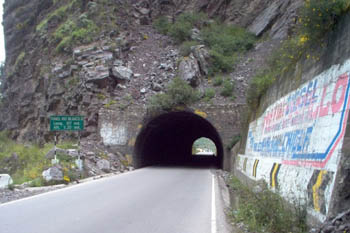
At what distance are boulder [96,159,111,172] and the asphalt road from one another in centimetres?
694

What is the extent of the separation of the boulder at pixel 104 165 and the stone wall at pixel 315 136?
9903 millimetres

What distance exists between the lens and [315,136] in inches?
249

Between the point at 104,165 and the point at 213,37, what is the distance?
16.9 m

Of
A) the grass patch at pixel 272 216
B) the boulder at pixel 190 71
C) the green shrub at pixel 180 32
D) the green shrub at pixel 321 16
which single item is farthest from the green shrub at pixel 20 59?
the grass patch at pixel 272 216

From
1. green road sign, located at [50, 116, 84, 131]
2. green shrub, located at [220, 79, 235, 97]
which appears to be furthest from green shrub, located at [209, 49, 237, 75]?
green road sign, located at [50, 116, 84, 131]

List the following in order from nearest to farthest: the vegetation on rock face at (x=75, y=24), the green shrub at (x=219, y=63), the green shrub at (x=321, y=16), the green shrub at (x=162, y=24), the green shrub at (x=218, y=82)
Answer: the green shrub at (x=321, y=16) → the green shrub at (x=218, y=82) → the green shrub at (x=219, y=63) → the vegetation on rock face at (x=75, y=24) → the green shrub at (x=162, y=24)

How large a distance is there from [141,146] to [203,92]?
234 inches

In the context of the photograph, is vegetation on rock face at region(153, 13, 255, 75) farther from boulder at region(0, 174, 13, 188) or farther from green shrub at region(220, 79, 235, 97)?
boulder at region(0, 174, 13, 188)

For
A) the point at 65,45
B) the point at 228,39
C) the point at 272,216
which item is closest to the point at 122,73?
the point at 65,45

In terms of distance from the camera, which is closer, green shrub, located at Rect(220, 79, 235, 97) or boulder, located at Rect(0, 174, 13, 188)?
boulder, located at Rect(0, 174, 13, 188)

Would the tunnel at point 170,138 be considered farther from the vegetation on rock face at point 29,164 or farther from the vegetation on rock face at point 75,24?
the vegetation on rock face at point 75,24

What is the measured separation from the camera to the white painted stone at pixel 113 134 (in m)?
21.7

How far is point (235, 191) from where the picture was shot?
12.4 meters

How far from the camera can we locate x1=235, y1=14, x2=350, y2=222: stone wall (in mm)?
5027
